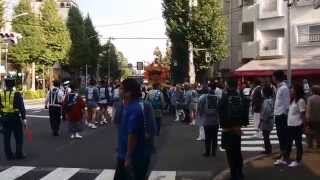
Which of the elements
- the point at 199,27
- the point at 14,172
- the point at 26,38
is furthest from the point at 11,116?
the point at 26,38

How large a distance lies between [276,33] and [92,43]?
49840 mm

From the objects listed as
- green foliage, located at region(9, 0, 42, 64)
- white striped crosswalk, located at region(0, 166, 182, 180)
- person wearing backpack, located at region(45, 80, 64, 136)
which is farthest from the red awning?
green foliage, located at region(9, 0, 42, 64)

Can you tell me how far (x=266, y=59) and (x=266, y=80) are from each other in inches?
1149

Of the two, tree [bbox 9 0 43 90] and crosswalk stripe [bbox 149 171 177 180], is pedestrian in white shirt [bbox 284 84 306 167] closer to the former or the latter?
crosswalk stripe [bbox 149 171 177 180]

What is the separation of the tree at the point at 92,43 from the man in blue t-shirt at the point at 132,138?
79.9 metres

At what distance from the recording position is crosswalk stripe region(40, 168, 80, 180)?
36.4 feet

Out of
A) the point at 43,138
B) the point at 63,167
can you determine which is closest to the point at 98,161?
the point at 63,167

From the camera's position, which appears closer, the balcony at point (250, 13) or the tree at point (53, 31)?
the balcony at point (250, 13)

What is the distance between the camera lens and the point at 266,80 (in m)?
14.2

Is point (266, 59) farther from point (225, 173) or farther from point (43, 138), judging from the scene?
point (225, 173)

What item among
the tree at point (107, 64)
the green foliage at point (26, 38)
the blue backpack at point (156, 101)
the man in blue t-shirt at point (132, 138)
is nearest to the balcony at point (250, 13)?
the green foliage at point (26, 38)

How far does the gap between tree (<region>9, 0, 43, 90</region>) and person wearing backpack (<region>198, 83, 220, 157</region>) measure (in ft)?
170

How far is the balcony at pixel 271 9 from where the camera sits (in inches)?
1654

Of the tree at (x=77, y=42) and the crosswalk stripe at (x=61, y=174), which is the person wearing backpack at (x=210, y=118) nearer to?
the crosswalk stripe at (x=61, y=174)
